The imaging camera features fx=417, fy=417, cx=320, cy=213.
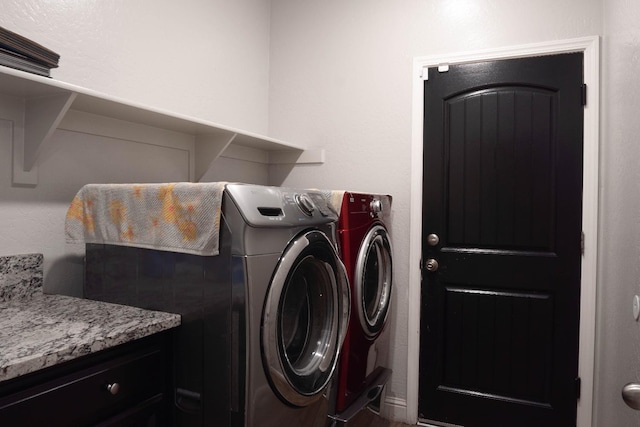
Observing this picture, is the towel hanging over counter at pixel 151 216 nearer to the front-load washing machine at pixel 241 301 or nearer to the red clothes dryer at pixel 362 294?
the front-load washing machine at pixel 241 301

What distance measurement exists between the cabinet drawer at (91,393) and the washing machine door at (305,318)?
355 millimetres

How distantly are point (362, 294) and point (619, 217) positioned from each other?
1072 mm

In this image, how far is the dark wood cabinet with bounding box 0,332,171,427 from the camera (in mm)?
921

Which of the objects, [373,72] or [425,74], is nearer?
[425,74]

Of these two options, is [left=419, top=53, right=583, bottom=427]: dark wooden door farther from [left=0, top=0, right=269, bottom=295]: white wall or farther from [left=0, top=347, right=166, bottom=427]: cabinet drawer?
[left=0, top=347, right=166, bottom=427]: cabinet drawer

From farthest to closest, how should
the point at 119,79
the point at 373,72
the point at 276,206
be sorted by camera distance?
the point at 373,72 → the point at 119,79 → the point at 276,206

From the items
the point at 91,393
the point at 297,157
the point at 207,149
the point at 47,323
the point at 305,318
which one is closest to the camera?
the point at 91,393

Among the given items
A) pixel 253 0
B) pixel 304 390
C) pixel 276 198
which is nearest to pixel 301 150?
pixel 253 0

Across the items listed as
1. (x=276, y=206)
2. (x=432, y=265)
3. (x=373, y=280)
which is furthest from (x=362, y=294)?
(x=276, y=206)

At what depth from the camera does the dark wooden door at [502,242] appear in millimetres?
2186

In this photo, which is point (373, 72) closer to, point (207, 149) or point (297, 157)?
point (297, 157)

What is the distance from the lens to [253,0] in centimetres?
274

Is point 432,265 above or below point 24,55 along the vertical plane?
below

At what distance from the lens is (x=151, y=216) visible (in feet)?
4.50
